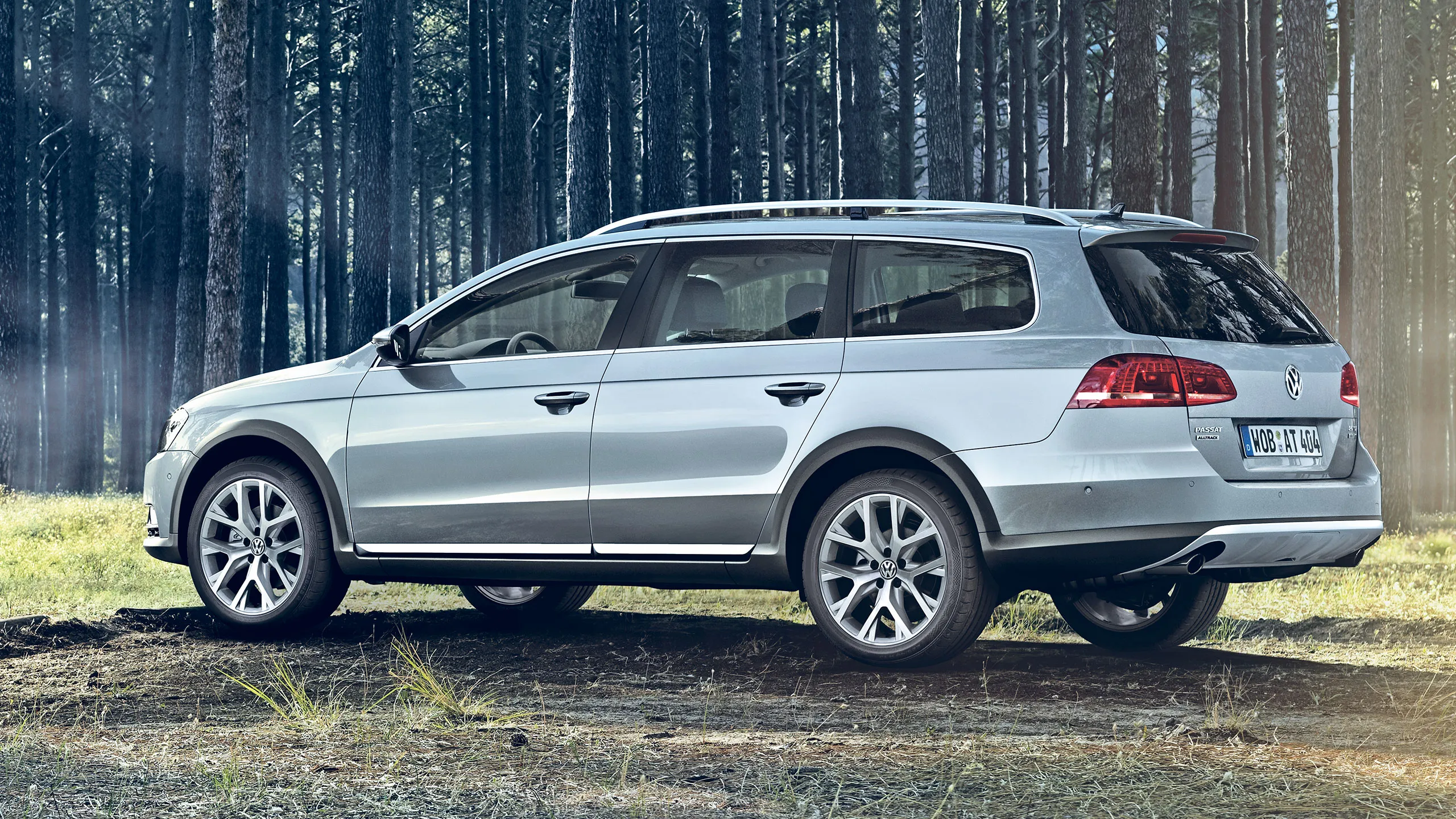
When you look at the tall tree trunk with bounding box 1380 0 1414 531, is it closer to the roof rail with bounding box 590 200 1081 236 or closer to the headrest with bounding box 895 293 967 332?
the roof rail with bounding box 590 200 1081 236

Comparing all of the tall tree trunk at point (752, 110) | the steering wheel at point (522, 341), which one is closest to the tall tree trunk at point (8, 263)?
the tall tree trunk at point (752, 110)

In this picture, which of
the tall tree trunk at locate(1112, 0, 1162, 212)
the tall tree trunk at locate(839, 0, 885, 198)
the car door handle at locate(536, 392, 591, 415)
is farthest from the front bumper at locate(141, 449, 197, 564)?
the tall tree trunk at locate(839, 0, 885, 198)

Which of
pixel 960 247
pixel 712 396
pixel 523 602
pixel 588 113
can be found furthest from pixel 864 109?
pixel 712 396

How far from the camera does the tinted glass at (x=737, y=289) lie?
6.60m

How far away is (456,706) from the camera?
5.62 metres

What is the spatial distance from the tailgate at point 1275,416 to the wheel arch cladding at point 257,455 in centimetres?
409

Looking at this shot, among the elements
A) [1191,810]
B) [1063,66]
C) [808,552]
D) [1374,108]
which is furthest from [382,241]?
[1063,66]

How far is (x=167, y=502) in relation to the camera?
26.2 feet

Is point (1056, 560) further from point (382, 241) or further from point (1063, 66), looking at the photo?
point (1063, 66)

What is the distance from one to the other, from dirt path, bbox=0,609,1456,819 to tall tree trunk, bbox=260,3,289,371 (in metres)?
24.7

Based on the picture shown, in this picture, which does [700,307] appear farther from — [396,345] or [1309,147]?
[1309,147]

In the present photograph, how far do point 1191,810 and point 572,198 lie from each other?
12481mm

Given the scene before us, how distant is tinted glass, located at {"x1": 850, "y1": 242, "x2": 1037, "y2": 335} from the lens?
242 inches

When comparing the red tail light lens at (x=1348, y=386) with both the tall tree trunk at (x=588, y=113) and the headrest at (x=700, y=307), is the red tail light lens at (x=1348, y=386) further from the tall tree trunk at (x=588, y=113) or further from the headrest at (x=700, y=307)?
the tall tree trunk at (x=588, y=113)
